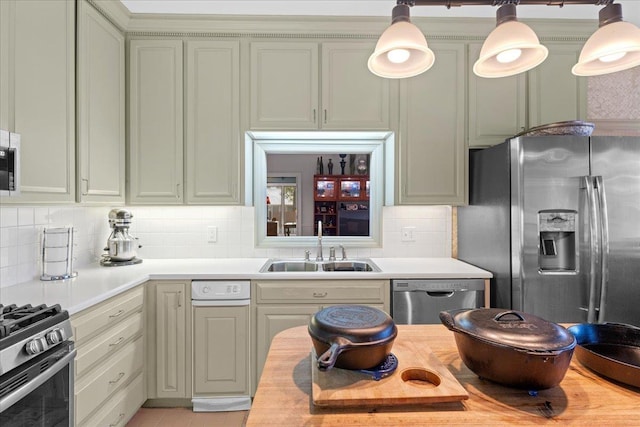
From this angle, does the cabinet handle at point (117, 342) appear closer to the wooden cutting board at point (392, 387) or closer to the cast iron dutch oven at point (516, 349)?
the wooden cutting board at point (392, 387)

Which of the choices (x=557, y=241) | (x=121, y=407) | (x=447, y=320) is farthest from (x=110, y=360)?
(x=557, y=241)

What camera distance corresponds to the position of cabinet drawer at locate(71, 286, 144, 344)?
1522 millimetres

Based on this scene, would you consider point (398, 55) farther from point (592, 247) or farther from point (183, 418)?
point (183, 418)

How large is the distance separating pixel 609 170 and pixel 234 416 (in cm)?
275

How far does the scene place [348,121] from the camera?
2.42 metres

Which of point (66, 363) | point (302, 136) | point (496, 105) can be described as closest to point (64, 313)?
point (66, 363)

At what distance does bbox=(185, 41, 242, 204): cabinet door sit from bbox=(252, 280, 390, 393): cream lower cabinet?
0.82 metres

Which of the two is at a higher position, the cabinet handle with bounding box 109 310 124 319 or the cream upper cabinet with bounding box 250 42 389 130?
the cream upper cabinet with bounding box 250 42 389 130

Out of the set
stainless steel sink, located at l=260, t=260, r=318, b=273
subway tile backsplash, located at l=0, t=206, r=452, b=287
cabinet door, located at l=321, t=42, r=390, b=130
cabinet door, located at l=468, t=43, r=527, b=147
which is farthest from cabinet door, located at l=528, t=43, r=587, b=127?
stainless steel sink, located at l=260, t=260, r=318, b=273

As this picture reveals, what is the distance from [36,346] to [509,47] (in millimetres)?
1835

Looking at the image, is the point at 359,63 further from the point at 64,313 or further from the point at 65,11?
the point at 64,313

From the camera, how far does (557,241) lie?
1998 mm

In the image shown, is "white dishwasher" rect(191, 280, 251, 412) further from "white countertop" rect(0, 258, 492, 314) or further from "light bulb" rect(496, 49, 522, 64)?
"light bulb" rect(496, 49, 522, 64)

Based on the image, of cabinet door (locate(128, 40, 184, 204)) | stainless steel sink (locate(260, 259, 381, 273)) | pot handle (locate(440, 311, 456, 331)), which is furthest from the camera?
stainless steel sink (locate(260, 259, 381, 273))
